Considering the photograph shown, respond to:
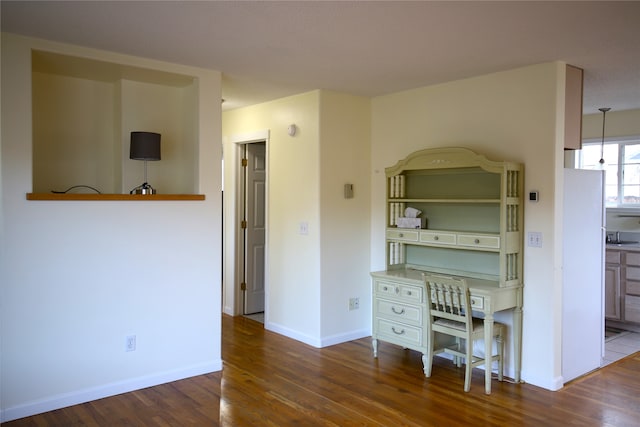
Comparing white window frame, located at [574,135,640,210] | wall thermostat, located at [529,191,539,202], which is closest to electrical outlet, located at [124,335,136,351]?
wall thermostat, located at [529,191,539,202]

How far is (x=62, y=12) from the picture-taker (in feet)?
8.86

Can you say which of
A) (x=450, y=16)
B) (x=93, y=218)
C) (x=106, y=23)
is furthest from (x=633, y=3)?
(x=93, y=218)

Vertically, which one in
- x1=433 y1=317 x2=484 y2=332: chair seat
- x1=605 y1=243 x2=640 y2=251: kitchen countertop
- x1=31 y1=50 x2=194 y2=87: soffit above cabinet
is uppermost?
x1=31 y1=50 x2=194 y2=87: soffit above cabinet

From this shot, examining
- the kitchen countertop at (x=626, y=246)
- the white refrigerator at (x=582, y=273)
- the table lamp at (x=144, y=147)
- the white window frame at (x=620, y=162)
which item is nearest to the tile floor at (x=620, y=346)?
the white refrigerator at (x=582, y=273)

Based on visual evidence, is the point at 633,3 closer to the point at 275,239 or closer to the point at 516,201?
the point at 516,201

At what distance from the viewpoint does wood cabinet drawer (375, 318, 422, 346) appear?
13.2ft

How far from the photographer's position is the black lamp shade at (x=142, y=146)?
12.0 ft

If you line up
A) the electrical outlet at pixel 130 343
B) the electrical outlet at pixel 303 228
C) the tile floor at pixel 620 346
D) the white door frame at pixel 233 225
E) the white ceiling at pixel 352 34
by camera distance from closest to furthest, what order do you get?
the white ceiling at pixel 352 34, the electrical outlet at pixel 130 343, the tile floor at pixel 620 346, the electrical outlet at pixel 303 228, the white door frame at pixel 233 225

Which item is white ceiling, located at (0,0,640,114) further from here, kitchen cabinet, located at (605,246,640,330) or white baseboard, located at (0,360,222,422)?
white baseboard, located at (0,360,222,422)

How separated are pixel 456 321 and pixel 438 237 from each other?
710 millimetres

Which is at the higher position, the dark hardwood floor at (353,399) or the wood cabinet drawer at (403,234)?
the wood cabinet drawer at (403,234)

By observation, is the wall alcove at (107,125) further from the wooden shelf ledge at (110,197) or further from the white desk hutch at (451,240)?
the white desk hutch at (451,240)

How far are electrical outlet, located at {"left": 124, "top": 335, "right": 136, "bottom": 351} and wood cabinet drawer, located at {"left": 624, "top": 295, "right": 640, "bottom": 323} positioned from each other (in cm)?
480

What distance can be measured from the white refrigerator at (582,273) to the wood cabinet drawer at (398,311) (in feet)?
3.54
